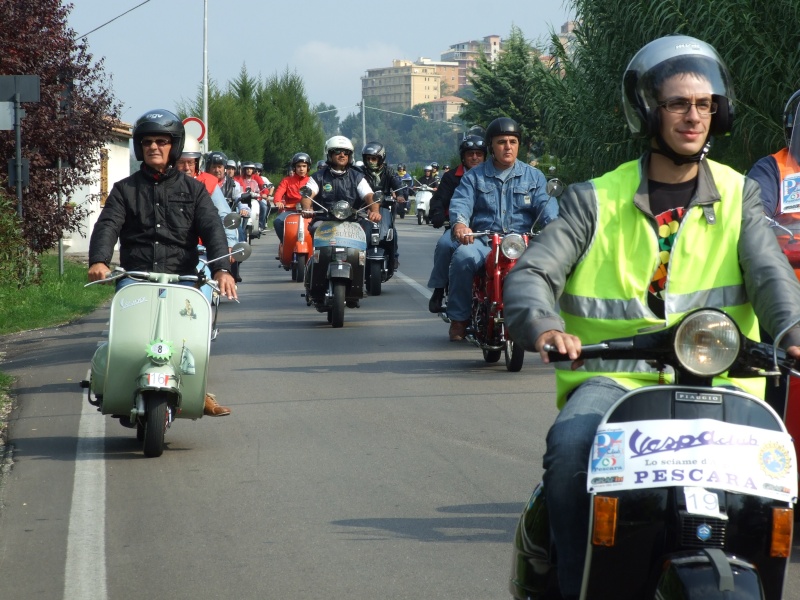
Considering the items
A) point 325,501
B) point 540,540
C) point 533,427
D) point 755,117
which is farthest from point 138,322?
point 755,117

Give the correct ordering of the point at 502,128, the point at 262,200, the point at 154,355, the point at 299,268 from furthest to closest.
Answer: the point at 262,200 < the point at 299,268 < the point at 502,128 < the point at 154,355

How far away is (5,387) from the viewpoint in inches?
408

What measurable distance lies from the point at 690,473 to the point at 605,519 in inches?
9.0

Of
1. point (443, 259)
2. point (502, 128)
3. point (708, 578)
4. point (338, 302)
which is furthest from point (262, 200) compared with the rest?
point (708, 578)

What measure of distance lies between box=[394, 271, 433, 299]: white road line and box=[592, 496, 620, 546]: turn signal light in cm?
1538

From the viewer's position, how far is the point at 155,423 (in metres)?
7.53

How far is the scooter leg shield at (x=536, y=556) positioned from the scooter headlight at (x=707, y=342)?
0.72m

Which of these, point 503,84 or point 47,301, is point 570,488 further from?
point 503,84

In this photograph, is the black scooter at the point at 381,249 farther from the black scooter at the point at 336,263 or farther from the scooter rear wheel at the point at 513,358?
the scooter rear wheel at the point at 513,358

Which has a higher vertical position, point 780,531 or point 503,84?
point 503,84

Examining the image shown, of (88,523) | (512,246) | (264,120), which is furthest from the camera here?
(264,120)

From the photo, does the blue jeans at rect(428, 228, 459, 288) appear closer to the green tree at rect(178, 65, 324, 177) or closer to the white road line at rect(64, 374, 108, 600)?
the white road line at rect(64, 374, 108, 600)

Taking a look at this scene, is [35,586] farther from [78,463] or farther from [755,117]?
[755,117]

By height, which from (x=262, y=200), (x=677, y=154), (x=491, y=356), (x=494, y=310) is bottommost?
(x=491, y=356)
